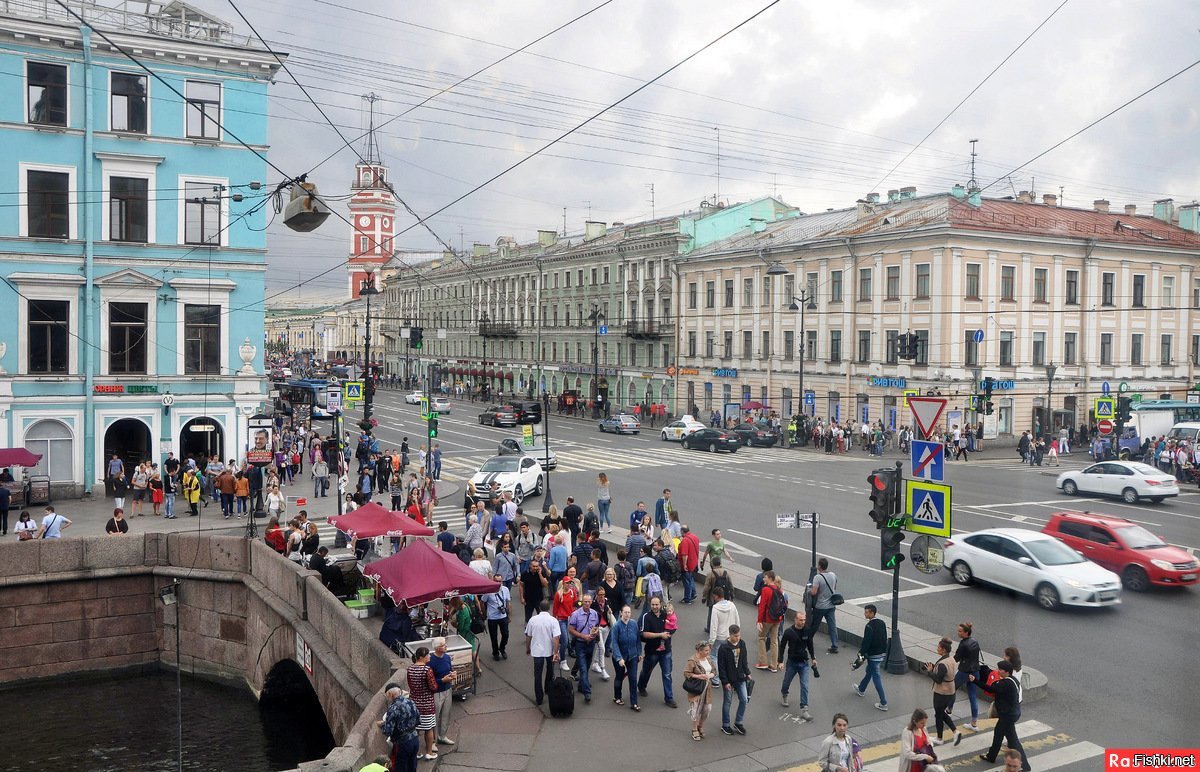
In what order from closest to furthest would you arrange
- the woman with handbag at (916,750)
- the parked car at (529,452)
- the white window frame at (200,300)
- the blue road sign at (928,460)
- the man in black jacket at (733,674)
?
the woman with handbag at (916,750) < the man in black jacket at (733,674) < the blue road sign at (928,460) < the white window frame at (200,300) < the parked car at (529,452)

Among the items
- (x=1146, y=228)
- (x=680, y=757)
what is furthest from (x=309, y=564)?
(x=1146, y=228)

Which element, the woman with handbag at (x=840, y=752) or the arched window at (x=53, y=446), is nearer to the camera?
the woman with handbag at (x=840, y=752)

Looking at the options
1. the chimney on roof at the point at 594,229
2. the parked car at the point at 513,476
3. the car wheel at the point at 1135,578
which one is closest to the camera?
the car wheel at the point at 1135,578

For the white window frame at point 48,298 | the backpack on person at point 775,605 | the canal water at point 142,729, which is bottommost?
the canal water at point 142,729

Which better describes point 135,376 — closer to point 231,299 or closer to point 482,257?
point 231,299

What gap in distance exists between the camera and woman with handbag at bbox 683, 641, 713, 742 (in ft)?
36.8

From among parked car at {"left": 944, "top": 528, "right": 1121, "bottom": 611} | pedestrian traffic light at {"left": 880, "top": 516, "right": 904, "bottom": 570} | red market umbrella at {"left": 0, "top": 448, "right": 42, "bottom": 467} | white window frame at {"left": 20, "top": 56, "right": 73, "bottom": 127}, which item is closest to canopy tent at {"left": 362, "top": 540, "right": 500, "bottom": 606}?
pedestrian traffic light at {"left": 880, "top": 516, "right": 904, "bottom": 570}

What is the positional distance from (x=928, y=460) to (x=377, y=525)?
1004 centimetres

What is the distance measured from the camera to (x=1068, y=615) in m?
16.5

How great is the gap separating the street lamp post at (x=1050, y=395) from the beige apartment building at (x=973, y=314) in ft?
0.47

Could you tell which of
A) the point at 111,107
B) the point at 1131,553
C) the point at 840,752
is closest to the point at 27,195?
the point at 111,107

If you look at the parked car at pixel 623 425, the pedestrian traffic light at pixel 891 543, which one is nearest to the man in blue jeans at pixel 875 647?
the pedestrian traffic light at pixel 891 543

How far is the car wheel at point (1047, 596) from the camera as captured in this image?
1673cm

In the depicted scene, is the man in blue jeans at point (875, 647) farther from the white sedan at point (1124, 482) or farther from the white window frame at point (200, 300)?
the white window frame at point (200, 300)
